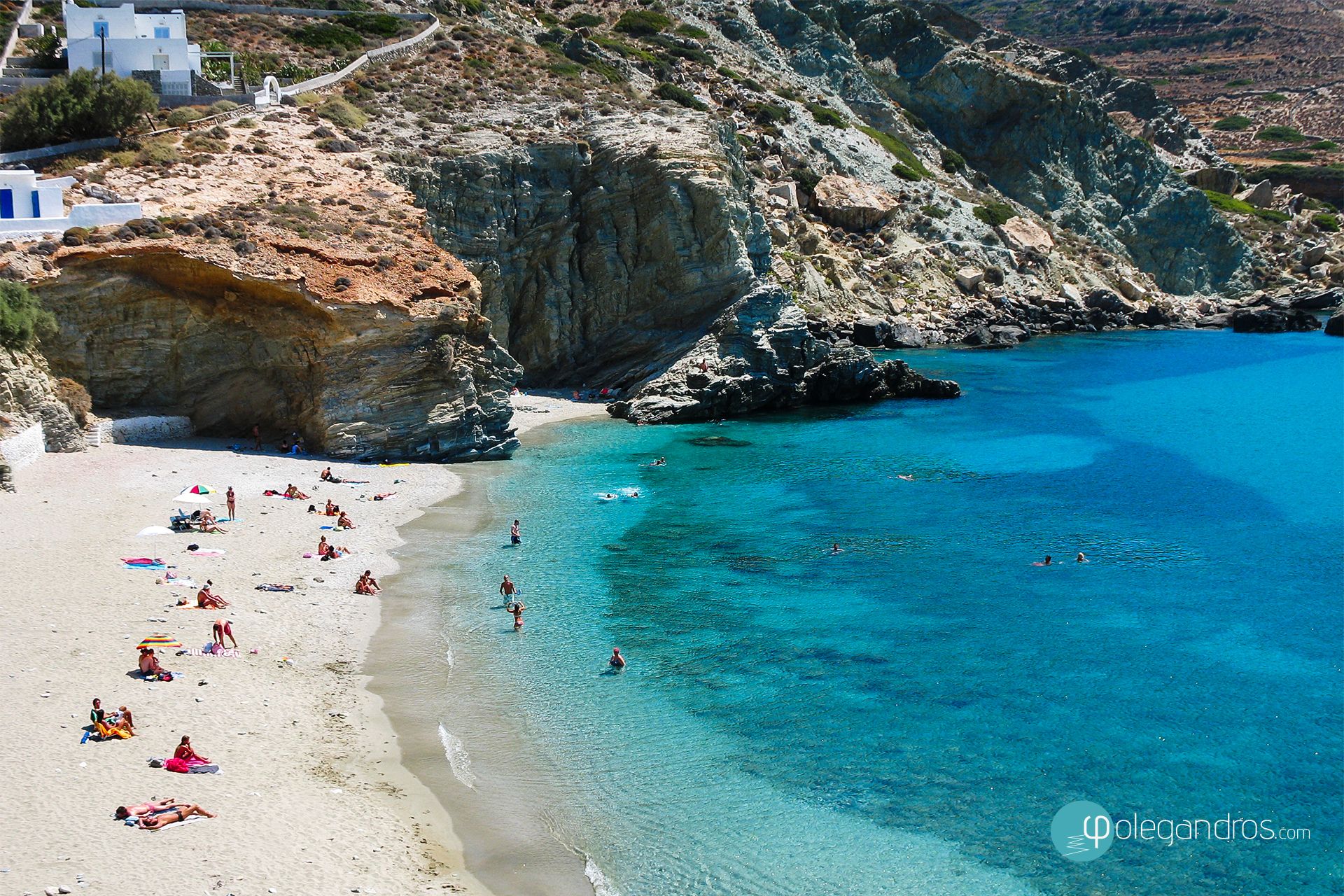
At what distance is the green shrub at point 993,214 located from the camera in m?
92.4

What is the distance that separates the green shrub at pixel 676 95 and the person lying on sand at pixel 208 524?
5107 cm

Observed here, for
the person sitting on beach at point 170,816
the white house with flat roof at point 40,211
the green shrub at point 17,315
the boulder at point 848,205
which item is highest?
the boulder at point 848,205

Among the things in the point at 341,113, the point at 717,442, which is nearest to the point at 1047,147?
the point at 717,442

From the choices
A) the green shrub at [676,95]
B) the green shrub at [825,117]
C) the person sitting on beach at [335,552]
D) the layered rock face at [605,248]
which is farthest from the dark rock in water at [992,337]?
the person sitting on beach at [335,552]

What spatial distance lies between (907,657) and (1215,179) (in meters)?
117

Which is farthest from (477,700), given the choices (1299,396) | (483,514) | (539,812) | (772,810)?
(1299,396)

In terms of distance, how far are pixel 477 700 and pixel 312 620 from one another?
546cm

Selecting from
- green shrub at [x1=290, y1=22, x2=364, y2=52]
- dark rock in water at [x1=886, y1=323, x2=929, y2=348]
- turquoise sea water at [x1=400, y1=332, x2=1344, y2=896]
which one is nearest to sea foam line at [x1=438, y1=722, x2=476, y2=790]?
turquoise sea water at [x1=400, y1=332, x2=1344, y2=896]

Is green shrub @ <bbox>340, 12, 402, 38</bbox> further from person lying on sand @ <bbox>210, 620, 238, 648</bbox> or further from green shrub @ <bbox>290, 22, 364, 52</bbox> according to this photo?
person lying on sand @ <bbox>210, 620, 238, 648</bbox>

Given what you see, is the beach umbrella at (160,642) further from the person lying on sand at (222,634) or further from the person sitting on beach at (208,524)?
the person sitting on beach at (208,524)

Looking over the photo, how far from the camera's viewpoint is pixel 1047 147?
339ft

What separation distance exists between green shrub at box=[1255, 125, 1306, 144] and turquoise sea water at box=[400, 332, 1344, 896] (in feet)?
399

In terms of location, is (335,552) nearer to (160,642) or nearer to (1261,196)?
(160,642)

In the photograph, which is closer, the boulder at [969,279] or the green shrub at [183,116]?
the green shrub at [183,116]
